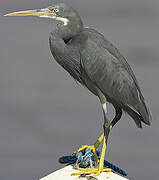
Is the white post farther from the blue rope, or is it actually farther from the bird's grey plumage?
the bird's grey plumage

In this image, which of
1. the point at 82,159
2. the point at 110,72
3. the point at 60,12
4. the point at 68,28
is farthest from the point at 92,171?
the point at 60,12

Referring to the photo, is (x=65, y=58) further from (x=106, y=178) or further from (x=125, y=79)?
(x=106, y=178)

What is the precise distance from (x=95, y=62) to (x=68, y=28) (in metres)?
0.30

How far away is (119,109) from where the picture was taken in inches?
130

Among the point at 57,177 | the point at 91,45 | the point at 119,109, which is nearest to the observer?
the point at 57,177

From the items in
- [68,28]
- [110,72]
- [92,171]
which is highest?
[68,28]

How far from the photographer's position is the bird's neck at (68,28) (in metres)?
3.00

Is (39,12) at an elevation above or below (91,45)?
above

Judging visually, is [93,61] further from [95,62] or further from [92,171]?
[92,171]

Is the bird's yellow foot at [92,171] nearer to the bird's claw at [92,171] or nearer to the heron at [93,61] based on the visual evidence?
the bird's claw at [92,171]

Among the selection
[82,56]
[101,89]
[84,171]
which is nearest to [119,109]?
[101,89]

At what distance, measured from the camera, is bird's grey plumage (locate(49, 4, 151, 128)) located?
303 cm

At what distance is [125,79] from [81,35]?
1.45ft

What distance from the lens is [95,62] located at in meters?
3.06
